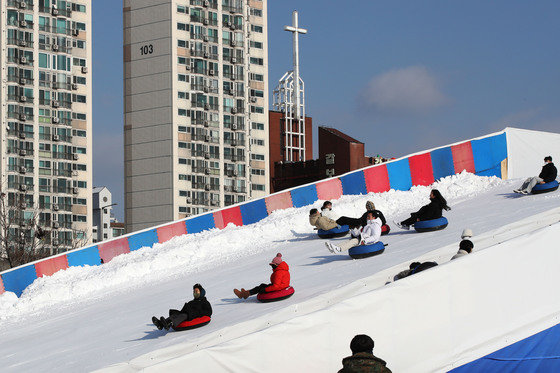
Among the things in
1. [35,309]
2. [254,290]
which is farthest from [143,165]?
[254,290]

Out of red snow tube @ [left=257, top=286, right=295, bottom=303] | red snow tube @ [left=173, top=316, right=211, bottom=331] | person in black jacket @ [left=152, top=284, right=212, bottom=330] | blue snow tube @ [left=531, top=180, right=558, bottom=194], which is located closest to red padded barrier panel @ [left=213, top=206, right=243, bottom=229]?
blue snow tube @ [left=531, top=180, right=558, bottom=194]

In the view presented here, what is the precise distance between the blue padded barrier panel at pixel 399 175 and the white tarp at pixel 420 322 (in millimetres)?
13156

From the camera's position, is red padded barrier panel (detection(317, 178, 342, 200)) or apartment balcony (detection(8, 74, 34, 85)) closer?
red padded barrier panel (detection(317, 178, 342, 200))

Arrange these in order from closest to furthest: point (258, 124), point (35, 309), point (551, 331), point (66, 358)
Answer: point (551, 331)
point (66, 358)
point (35, 309)
point (258, 124)

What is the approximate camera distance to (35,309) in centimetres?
2111

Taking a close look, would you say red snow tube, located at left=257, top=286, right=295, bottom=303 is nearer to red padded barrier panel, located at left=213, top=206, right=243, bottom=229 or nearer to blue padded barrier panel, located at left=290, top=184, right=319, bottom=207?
red padded barrier panel, located at left=213, top=206, right=243, bottom=229

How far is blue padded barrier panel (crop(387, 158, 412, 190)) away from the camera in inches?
1048

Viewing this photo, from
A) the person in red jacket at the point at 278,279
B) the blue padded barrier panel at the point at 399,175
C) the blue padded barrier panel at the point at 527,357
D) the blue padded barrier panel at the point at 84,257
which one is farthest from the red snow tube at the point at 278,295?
the blue padded barrier panel at the point at 399,175

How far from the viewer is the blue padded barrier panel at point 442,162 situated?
27.0m

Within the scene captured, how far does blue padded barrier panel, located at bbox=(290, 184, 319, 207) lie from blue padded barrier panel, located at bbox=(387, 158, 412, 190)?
7.67ft

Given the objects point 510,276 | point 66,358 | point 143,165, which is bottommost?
point 66,358

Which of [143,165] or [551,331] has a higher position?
[143,165]

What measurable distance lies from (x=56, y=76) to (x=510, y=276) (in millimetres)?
76628

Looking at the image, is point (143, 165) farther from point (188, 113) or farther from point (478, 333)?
point (478, 333)
